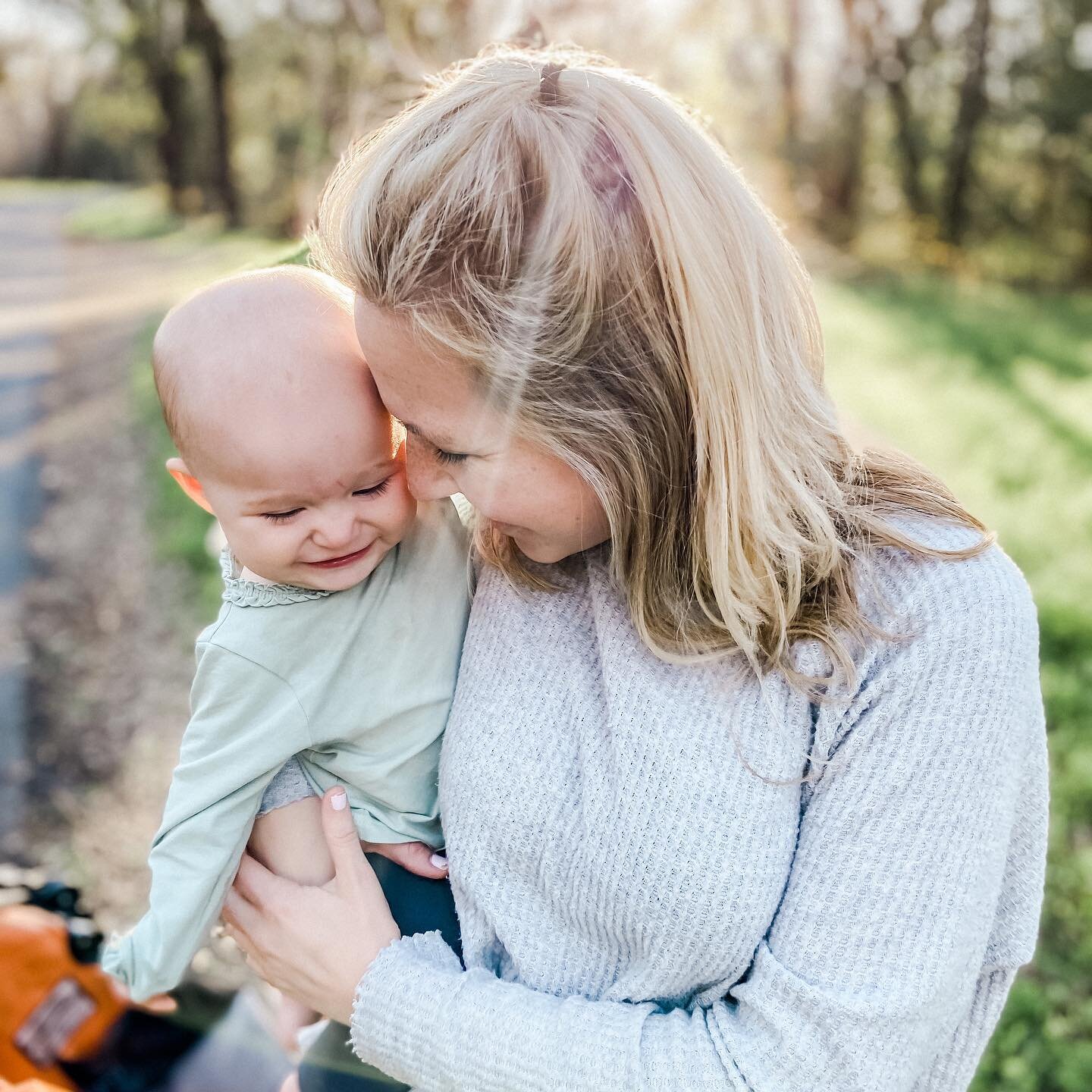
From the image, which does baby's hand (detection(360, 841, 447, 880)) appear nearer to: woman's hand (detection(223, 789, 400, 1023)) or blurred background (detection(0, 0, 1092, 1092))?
woman's hand (detection(223, 789, 400, 1023))

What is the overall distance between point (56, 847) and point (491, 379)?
105 inches

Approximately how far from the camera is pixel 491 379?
47.3 inches

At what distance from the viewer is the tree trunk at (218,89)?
19.5m

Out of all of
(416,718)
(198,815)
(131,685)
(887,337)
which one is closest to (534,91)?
(416,718)

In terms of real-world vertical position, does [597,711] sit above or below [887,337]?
above

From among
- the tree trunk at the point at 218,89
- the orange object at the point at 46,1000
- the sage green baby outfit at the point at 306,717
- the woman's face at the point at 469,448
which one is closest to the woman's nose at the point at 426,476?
the woman's face at the point at 469,448

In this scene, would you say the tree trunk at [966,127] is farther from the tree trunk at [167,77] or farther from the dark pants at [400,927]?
the dark pants at [400,927]

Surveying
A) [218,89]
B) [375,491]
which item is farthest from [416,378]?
[218,89]

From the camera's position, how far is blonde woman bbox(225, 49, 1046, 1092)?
1140mm

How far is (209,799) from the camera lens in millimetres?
1408

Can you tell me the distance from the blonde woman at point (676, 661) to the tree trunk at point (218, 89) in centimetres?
A: 2121

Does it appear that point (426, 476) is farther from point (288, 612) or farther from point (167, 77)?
point (167, 77)

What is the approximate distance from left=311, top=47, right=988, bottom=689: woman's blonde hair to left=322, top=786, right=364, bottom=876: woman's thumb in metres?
0.53

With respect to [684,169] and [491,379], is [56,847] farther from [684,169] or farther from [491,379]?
[684,169]
